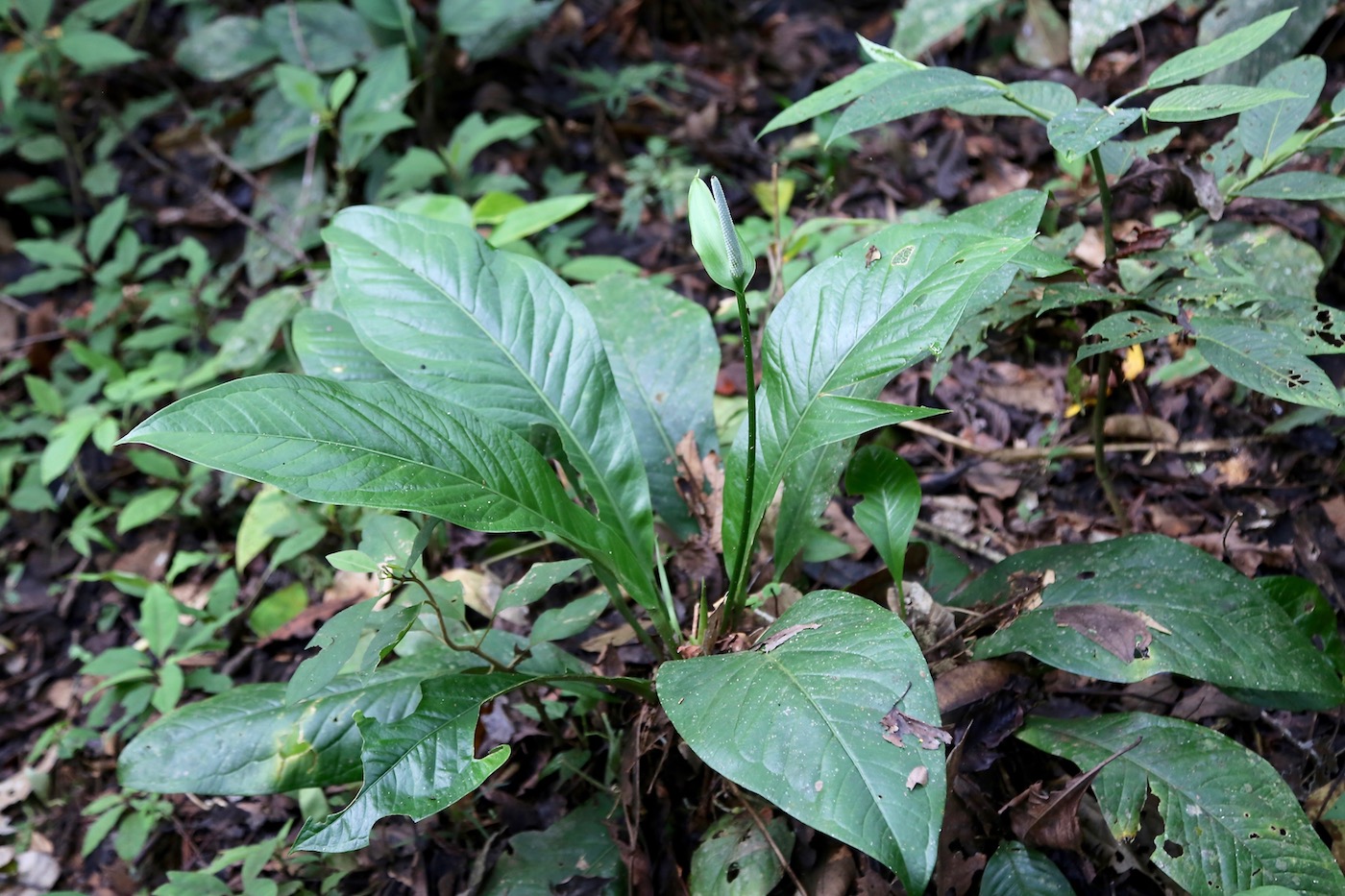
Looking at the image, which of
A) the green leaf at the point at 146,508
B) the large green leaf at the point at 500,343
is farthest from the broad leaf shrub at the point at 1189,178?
the green leaf at the point at 146,508

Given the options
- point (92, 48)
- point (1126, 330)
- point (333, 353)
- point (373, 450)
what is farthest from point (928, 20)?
point (92, 48)

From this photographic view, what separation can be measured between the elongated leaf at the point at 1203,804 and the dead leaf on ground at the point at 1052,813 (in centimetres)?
3

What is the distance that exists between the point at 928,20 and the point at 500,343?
187 centimetres

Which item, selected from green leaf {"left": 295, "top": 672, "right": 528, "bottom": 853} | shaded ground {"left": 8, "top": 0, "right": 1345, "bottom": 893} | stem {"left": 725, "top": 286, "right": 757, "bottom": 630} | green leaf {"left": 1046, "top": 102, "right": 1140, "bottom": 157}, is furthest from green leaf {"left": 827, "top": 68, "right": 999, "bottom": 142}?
green leaf {"left": 295, "top": 672, "right": 528, "bottom": 853}

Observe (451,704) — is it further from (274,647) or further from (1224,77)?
(1224,77)

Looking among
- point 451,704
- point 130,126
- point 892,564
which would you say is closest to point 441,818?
point 451,704

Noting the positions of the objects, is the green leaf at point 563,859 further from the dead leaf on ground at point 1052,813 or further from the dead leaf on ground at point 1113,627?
the dead leaf on ground at point 1113,627

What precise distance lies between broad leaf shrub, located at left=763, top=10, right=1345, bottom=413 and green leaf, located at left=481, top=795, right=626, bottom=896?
1.02 metres

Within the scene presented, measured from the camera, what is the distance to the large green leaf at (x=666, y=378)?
5.92 feet

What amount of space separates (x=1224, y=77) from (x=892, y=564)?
1.85 metres

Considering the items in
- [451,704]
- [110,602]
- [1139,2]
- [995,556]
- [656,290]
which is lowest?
[110,602]

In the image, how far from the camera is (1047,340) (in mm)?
2176

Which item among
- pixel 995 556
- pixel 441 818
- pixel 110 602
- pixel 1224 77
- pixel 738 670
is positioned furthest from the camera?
pixel 110 602

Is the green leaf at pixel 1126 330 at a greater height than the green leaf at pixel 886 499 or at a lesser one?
greater
